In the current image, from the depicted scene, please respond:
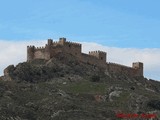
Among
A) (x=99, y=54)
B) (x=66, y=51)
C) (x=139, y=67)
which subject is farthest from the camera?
(x=139, y=67)

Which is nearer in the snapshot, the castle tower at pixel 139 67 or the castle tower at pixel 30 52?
the castle tower at pixel 30 52

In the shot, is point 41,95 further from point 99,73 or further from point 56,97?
point 99,73

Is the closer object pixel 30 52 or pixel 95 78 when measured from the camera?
pixel 95 78

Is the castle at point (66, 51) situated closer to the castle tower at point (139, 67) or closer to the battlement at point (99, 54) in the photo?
the battlement at point (99, 54)

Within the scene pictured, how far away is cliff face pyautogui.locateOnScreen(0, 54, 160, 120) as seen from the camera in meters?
105

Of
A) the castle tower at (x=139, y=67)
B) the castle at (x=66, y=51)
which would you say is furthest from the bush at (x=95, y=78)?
the castle tower at (x=139, y=67)

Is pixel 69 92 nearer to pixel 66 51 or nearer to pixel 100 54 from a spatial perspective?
pixel 66 51

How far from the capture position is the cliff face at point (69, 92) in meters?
105

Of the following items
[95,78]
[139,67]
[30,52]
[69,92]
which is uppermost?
[30,52]

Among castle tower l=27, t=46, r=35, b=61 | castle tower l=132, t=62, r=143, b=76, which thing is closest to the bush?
castle tower l=27, t=46, r=35, b=61

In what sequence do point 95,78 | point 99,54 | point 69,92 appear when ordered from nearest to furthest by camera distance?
point 69,92 < point 95,78 < point 99,54

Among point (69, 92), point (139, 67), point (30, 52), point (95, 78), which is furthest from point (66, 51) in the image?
point (139, 67)

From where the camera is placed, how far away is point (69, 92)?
4993 inches

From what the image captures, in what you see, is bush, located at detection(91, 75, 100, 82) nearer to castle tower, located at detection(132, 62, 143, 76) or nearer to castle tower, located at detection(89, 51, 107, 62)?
castle tower, located at detection(89, 51, 107, 62)
